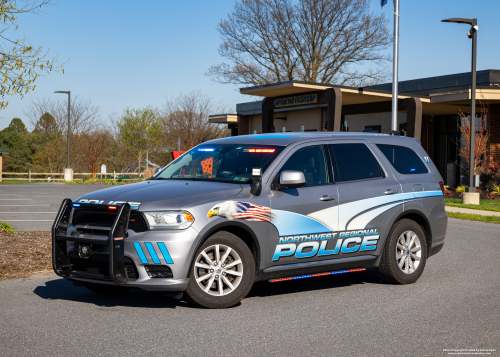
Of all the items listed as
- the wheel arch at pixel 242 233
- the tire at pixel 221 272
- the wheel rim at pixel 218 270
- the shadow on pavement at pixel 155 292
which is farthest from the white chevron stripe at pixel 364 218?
the wheel rim at pixel 218 270

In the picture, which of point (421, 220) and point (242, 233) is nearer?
point (242, 233)

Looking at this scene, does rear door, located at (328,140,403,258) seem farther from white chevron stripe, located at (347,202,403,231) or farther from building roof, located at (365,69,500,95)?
building roof, located at (365,69,500,95)

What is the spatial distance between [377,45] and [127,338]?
141 ft

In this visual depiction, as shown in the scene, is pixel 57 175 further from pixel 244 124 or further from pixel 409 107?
pixel 409 107

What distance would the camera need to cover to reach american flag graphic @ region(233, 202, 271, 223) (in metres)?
6.48

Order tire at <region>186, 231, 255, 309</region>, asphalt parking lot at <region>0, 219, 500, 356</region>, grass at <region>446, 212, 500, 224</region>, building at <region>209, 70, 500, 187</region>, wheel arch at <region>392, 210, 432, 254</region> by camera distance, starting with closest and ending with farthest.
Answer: asphalt parking lot at <region>0, 219, 500, 356</region> < tire at <region>186, 231, 255, 309</region> < wheel arch at <region>392, 210, 432, 254</region> < grass at <region>446, 212, 500, 224</region> < building at <region>209, 70, 500, 187</region>

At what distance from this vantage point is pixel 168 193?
6344 millimetres

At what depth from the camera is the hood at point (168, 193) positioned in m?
6.12

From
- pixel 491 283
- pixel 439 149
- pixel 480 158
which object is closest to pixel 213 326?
pixel 491 283

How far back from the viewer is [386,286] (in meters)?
7.99

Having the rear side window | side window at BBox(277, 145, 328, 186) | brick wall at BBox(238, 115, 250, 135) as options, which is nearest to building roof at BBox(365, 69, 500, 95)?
brick wall at BBox(238, 115, 250, 135)

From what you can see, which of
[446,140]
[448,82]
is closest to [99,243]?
[448,82]

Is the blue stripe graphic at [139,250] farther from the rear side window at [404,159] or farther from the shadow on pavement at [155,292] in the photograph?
the rear side window at [404,159]

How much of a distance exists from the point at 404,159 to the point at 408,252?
1.31m
